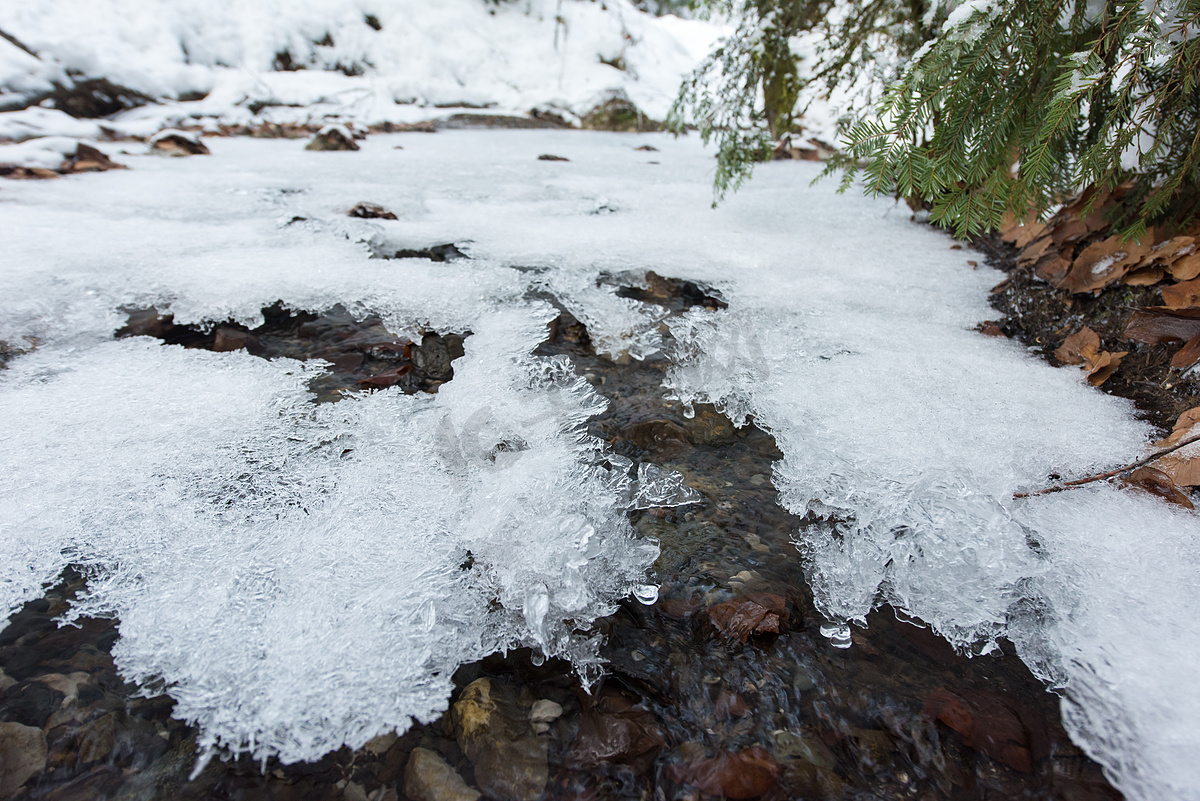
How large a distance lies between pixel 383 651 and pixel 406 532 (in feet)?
0.97

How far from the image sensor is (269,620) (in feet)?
3.62

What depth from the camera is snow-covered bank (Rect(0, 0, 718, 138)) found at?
711cm

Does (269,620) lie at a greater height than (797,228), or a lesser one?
lesser

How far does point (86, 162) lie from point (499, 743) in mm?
6074

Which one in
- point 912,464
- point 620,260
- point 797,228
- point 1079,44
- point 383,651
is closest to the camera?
point 383,651

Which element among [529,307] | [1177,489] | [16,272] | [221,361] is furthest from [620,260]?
[16,272]

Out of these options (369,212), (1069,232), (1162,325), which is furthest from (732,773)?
(369,212)

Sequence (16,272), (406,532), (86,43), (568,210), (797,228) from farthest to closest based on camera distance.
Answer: (86,43) → (568,210) → (797,228) → (16,272) → (406,532)

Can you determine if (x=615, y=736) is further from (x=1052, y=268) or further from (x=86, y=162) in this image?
(x=86, y=162)

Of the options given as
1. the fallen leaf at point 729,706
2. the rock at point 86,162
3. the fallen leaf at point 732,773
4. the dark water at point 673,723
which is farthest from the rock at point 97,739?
the rock at point 86,162

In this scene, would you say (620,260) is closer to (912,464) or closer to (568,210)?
(568,210)

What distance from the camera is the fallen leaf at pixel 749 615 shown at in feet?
3.93

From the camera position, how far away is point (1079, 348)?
6.46 ft

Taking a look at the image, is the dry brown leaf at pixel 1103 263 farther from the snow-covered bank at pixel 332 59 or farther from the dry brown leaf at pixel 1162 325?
the snow-covered bank at pixel 332 59
